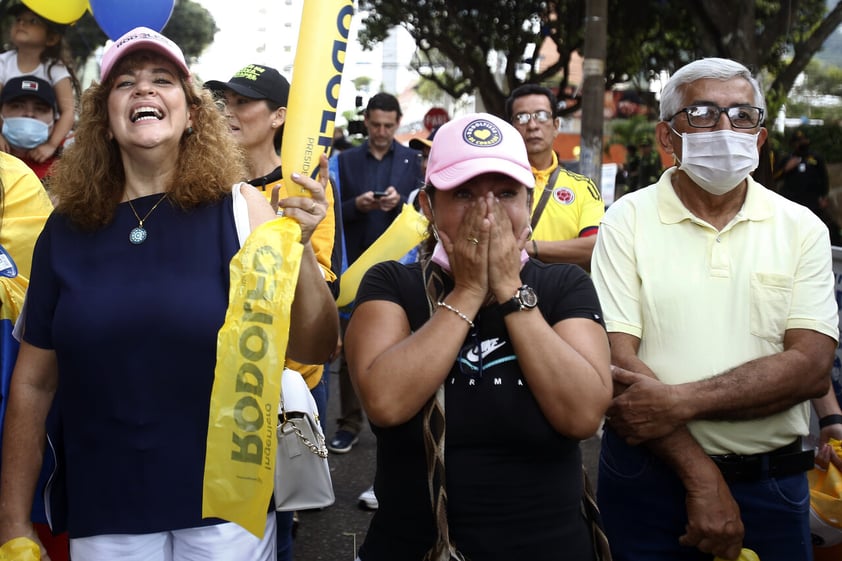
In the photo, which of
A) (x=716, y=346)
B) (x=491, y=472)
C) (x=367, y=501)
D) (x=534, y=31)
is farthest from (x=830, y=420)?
(x=534, y=31)

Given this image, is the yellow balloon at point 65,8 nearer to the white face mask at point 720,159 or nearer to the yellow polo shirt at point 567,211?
the yellow polo shirt at point 567,211

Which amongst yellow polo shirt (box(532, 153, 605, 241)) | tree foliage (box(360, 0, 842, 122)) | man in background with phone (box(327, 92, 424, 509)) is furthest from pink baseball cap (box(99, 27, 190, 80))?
tree foliage (box(360, 0, 842, 122))

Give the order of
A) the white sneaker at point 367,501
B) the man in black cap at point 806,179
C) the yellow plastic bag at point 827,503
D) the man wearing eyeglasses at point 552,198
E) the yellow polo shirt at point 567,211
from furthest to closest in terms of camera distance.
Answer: the man in black cap at point 806,179, the white sneaker at point 367,501, the yellow polo shirt at point 567,211, the man wearing eyeglasses at point 552,198, the yellow plastic bag at point 827,503

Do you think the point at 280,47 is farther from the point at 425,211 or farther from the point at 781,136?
the point at 425,211

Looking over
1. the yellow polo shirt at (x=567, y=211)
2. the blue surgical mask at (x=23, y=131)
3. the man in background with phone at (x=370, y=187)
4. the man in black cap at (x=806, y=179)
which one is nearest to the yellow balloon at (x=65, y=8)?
the blue surgical mask at (x=23, y=131)

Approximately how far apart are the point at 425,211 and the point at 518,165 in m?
0.29

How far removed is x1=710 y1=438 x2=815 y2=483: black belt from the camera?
8.57 feet

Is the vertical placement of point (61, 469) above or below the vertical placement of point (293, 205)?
below

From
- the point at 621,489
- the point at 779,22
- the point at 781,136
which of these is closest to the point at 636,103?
the point at 781,136

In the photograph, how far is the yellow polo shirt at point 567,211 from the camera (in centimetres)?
436

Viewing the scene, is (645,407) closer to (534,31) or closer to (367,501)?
(367,501)

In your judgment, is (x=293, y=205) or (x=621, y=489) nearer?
(x=293, y=205)

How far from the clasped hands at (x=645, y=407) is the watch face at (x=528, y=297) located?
640mm

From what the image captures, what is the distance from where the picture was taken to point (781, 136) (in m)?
18.9
